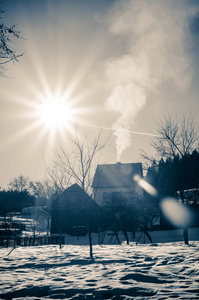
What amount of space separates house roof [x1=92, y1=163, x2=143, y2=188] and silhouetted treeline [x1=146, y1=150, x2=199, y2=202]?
26613 millimetres

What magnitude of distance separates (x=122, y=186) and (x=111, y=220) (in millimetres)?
19429

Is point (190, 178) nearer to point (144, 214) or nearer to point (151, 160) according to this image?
point (151, 160)

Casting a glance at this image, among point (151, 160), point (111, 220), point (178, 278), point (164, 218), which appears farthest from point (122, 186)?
point (178, 278)

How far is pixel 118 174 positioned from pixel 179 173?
30.1 meters

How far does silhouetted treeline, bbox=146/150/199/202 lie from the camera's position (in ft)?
43.5

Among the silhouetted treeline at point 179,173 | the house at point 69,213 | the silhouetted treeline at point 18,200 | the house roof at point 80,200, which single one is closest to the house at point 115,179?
the house at point 69,213

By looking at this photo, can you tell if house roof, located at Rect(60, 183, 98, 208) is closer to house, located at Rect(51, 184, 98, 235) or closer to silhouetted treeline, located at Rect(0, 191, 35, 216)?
A: house, located at Rect(51, 184, 98, 235)

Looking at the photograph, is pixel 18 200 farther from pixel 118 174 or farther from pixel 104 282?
pixel 104 282

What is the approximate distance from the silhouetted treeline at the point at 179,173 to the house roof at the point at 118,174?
26613mm

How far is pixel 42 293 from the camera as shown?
3707mm

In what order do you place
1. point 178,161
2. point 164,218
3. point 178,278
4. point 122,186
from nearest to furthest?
1. point 178,278
2. point 178,161
3. point 164,218
4. point 122,186

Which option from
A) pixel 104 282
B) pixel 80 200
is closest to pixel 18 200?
pixel 80 200

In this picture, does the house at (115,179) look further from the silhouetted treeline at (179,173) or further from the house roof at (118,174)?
the silhouetted treeline at (179,173)

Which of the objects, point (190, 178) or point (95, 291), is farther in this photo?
point (190, 178)
